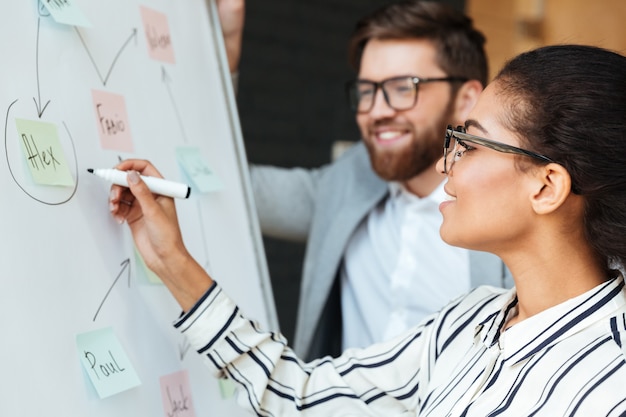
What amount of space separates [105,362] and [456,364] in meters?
0.52

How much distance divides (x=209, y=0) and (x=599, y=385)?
101 cm

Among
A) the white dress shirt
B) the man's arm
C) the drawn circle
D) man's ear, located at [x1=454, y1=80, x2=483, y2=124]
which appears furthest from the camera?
man's ear, located at [x1=454, y1=80, x2=483, y2=124]

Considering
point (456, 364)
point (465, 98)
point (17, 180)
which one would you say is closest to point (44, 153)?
point (17, 180)

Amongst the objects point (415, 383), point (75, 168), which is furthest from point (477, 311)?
point (75, 168)

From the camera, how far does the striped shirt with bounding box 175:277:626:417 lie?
100 cm

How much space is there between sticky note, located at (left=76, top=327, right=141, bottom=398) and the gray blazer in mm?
858

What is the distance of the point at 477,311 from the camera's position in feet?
4.20

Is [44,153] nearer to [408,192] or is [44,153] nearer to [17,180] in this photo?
[17,180]

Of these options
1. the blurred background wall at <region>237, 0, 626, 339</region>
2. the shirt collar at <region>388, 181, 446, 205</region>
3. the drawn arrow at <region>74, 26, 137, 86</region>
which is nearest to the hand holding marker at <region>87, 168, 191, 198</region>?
the drawn arrow at <region>74, 26, 137, 86</region>

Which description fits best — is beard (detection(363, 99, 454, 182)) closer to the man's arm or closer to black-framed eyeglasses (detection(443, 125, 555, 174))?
the man's arm

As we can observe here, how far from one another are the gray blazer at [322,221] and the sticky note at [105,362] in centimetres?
86

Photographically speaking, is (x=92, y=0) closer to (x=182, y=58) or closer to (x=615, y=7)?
(x=182, y=58)

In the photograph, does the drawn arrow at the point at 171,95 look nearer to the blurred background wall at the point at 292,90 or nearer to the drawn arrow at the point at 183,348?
the drawn arrow at the point at 183,348

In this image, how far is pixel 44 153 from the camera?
1031 millimetres
